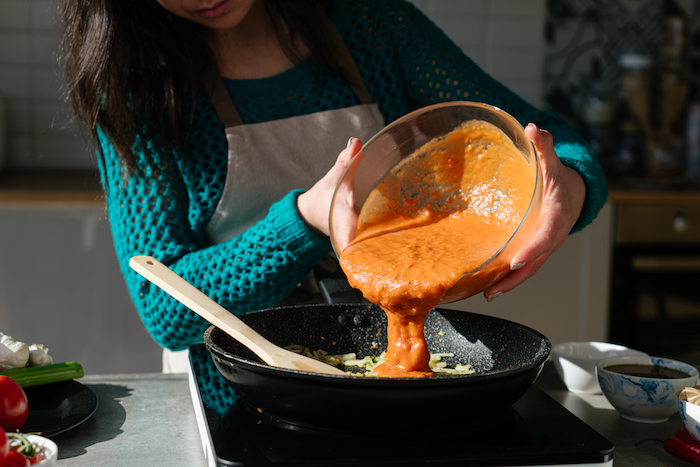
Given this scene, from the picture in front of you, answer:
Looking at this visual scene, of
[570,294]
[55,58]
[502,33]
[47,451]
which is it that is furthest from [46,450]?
[502,33]

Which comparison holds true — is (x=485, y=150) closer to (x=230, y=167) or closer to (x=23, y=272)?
(x=230, y=167)

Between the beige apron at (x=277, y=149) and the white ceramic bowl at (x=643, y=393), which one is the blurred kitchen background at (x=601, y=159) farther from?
the white ceramic bowl at (x=643, y=393)

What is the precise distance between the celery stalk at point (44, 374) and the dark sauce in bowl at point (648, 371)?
0.68 m

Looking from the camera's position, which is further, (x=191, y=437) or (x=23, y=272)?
(x=23, y=272)

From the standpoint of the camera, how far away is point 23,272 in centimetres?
205

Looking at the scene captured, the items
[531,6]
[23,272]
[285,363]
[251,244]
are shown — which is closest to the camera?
[285,363]

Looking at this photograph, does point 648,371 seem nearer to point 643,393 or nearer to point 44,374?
point 643,393

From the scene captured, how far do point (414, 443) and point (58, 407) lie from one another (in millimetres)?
458

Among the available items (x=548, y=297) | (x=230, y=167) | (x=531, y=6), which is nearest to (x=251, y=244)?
(x=230, y=167)

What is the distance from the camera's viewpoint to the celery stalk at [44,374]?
2.78ft

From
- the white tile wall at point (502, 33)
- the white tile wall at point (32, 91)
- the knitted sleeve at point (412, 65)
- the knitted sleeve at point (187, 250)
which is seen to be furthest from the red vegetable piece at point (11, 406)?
the white tile wall at point (502, 33)

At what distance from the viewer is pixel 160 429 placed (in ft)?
2.64

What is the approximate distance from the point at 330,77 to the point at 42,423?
2.61 feet

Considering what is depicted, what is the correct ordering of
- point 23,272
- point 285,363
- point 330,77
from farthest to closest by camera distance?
point 23,272 < point 330,77 < point 285,363
